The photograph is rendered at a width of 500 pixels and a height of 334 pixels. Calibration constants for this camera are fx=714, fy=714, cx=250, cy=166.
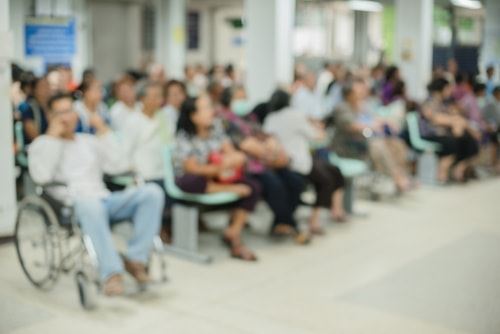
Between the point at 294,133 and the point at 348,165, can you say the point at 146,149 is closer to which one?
the point at 294,133

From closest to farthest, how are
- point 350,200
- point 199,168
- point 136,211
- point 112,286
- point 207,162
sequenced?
point 112,286 → point 136,211 → point 199,168 → point 207,162 → point 350,200

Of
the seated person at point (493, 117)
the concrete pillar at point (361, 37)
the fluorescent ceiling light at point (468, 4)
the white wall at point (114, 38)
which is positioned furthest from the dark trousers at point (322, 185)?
the concrete pillar at point (361, 37)

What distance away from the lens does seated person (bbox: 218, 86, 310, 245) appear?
5562 millimetres

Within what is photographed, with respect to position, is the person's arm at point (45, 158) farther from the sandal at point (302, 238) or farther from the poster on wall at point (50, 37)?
the poster on wall at point (50, 37)

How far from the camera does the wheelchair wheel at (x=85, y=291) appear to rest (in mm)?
4016

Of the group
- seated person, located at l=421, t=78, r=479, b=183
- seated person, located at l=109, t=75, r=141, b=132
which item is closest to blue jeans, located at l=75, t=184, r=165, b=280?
seated person, located at l=109, t=75, r=141, b=132

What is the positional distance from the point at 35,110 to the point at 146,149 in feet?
3.13

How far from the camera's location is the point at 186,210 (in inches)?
203

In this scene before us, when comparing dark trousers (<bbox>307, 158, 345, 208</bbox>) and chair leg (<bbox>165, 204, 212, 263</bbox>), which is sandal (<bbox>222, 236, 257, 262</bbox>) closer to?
chair leg (<bbox>165, 204, 212, 263</bbox>)

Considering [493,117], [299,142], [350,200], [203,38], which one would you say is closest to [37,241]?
[299,142]

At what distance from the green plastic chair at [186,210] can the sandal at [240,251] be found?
216 millimetres

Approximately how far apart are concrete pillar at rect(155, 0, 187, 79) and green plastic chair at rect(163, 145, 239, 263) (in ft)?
31.3

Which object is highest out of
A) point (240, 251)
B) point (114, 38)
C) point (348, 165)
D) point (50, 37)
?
point (114, 38)

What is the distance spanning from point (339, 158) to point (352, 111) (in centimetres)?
51
